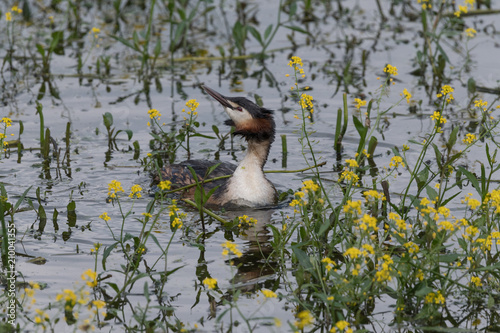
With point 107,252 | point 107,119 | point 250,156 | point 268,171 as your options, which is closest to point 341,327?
point 107,252

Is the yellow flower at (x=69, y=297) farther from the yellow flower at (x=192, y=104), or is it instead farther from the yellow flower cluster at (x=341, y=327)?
the yellow flower at (x=192, y=104)

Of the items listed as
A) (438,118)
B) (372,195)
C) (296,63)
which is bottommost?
(372,195)

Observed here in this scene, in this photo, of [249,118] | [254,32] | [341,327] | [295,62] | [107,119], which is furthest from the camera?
[254,32]

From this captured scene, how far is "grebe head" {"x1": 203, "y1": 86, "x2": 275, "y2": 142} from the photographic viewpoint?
8078 mm

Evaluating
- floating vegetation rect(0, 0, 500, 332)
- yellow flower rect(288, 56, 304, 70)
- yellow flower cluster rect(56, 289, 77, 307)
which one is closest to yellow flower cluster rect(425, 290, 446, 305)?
floating vegetation rect(0, 0, 500, 332)

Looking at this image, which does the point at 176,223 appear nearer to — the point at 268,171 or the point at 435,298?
the point at 435,298

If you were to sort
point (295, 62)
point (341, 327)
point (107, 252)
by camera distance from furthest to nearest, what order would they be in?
1. point (295, 62)
2. point (107, 252)
3. point (341, 327)

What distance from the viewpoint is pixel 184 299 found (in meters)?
5.98

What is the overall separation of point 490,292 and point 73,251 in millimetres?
3211

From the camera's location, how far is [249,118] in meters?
8.10

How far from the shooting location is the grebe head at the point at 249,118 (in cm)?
808

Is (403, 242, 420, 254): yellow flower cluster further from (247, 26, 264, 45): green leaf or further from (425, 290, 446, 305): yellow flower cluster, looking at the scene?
(247, 26, 264, 45): green leaf

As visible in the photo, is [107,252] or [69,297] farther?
[107,252]

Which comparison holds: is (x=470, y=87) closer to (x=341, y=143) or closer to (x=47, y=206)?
(x=341, y=143)
